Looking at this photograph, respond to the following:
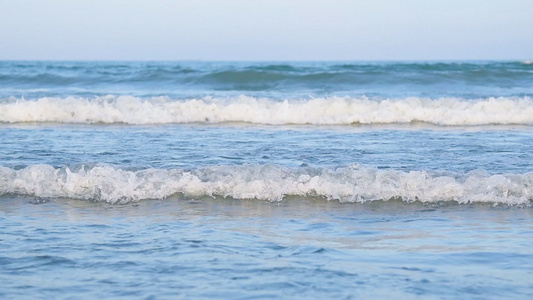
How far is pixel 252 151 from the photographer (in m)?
8.62

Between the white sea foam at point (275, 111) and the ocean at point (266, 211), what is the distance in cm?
65

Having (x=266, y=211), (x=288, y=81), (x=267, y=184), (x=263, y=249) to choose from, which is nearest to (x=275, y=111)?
(x=267, y=184)

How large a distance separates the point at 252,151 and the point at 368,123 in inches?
175

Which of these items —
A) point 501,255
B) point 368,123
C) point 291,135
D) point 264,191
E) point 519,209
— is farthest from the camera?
point 368,123

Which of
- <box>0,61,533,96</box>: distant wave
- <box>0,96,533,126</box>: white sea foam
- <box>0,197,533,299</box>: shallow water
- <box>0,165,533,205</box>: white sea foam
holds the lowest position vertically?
<box>0,197,533,299</box>: shallow water

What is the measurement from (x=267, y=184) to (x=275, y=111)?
7.00m

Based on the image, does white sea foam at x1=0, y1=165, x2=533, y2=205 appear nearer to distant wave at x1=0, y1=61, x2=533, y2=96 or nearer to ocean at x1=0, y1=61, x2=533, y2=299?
ocean at x1=0, y1=61, x2=533, y2=299

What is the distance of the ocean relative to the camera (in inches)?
156

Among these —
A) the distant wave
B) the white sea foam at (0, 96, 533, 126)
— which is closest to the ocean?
the white sea foam at (0, 96, 533, 126)

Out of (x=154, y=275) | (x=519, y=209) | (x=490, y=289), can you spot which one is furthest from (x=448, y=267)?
(x=519, y=209)

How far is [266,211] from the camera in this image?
5812mm

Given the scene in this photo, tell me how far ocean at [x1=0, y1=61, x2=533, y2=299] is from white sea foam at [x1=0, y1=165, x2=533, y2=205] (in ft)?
0.05

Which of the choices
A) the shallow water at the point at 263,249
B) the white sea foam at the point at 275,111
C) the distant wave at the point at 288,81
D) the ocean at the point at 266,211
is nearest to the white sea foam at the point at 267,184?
the ocean at the point at 266,211

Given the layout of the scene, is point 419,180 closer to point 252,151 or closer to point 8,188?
point 252,151
